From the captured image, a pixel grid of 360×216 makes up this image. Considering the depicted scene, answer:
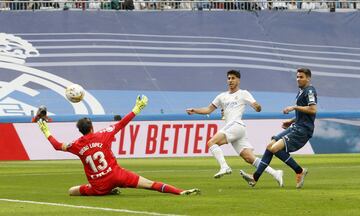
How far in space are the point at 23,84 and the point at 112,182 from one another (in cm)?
2564

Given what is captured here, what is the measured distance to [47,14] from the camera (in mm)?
45781

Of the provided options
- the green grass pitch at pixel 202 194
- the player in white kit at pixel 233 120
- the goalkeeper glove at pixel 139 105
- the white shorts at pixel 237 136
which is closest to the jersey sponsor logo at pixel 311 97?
the green grass pitch at pixel 202 194

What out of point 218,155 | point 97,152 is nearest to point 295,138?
point 218,155

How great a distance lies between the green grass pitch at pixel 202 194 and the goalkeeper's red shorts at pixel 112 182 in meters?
0.25

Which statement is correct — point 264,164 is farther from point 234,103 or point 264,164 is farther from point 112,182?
point 112,182

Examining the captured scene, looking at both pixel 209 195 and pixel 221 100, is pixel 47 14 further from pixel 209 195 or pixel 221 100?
pixel 209 195

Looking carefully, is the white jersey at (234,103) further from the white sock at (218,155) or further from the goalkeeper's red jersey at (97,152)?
the goalkeeper's red jersey at (97,152)

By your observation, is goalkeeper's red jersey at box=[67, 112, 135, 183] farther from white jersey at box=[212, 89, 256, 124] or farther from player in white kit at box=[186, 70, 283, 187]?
white jersey at box=[212, 89, 256, 124]

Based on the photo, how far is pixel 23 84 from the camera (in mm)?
41625

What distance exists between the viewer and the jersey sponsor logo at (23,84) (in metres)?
40.2

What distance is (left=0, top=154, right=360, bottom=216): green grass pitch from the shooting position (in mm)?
14242

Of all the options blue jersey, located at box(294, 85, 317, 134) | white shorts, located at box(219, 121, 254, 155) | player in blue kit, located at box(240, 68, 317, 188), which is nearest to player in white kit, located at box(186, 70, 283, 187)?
white shorts, located at box(219, 121, 254, 155)

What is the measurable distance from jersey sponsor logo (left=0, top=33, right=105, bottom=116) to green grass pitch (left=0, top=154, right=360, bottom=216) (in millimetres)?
12317

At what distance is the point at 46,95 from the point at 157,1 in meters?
8.68
